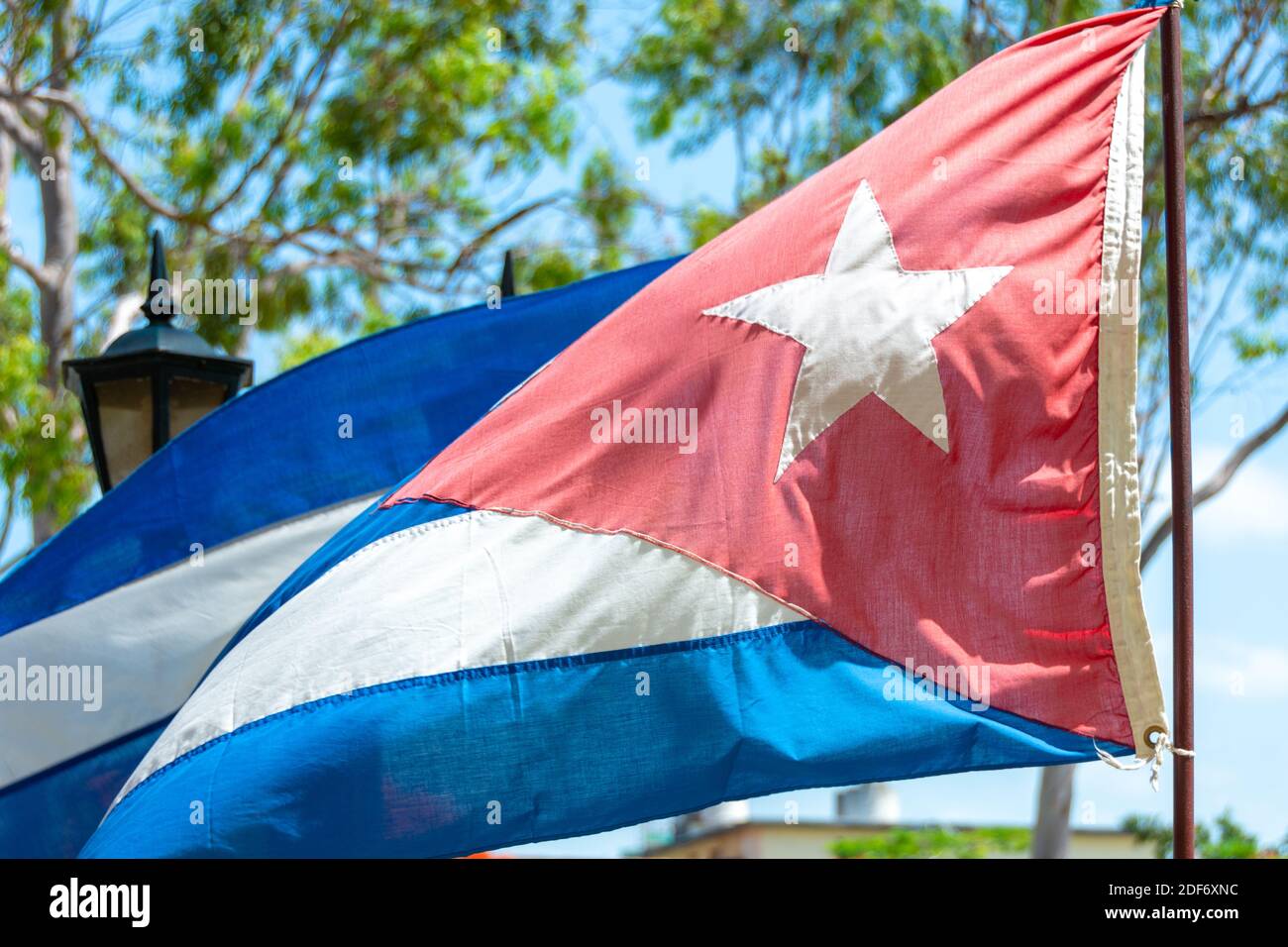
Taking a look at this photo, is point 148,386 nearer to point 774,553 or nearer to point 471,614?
point 471,614

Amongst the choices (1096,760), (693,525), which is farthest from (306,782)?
(1096,760)

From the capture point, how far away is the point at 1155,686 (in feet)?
12.7

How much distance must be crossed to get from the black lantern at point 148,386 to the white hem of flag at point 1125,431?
134 inches

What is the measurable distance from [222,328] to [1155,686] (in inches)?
431

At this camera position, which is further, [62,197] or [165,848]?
[62,197]

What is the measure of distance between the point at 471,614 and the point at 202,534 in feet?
8.06

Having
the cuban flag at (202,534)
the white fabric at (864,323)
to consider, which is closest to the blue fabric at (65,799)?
the cuban flag at (202,534)

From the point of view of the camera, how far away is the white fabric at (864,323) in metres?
4.13

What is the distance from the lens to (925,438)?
4.11 meters

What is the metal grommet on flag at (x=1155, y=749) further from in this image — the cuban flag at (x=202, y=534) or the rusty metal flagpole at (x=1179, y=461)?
the cuban flag at (x=202, y=534)

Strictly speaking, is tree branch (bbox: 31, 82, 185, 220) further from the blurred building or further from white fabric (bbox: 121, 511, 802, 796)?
the blurred building

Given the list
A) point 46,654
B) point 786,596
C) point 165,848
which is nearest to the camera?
point 165,848
